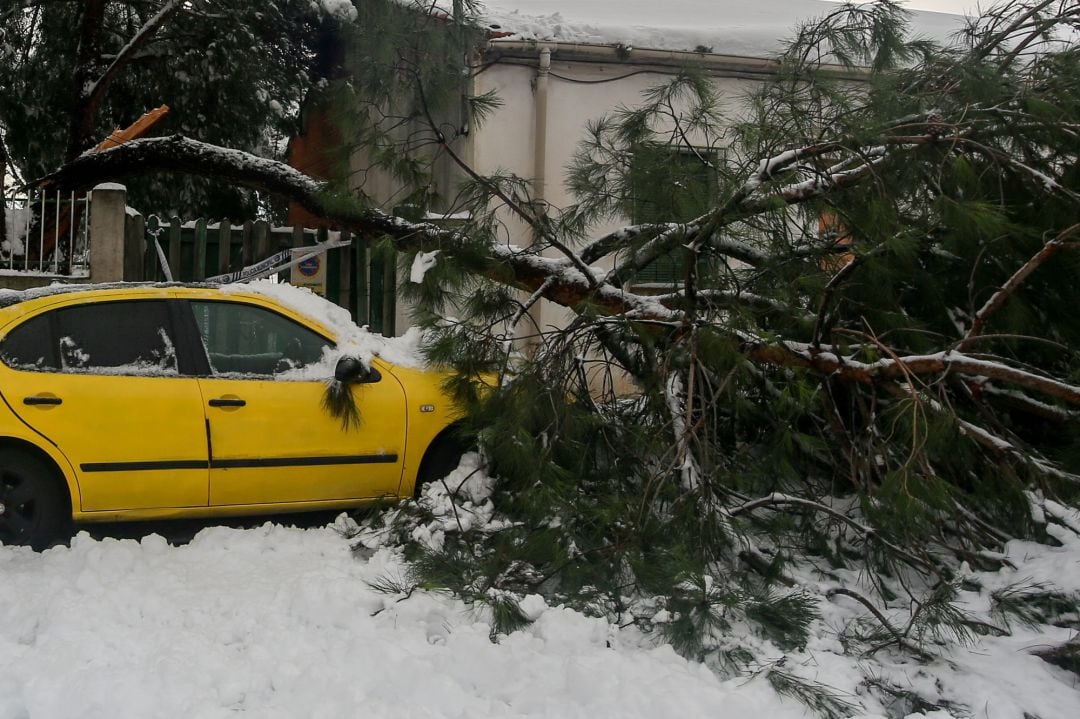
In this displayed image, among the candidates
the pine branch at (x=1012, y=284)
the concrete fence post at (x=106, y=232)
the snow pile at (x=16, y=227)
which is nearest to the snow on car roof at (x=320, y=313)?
the concrete fence post at (x=106, y=232)

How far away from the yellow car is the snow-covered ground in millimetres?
519

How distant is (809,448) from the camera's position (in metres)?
4.91

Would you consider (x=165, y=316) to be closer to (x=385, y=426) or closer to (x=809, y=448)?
(x=385, y=426)

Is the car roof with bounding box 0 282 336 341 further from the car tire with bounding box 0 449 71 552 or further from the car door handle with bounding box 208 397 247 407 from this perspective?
the car tire with bounding box 0 449 71 552

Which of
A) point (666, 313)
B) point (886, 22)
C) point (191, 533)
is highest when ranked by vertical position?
point (886, 22)

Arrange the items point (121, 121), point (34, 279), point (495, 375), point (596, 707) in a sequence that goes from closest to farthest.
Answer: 1. point (596, 707)
2. point (495, 375)
3. point (34, 279)
4. point (121, 121)

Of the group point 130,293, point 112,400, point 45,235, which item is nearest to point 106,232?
point 45,235

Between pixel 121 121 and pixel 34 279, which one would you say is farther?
pixel 121 121

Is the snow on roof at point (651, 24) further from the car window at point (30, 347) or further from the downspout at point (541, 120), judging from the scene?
the car window at point (30, 347)

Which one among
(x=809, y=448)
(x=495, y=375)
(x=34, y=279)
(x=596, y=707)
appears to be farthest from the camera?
(x=34, y=279)

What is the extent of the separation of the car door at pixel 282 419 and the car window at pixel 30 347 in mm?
757

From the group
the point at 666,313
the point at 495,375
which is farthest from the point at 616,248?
the point at 495,375

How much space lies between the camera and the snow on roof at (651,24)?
1064cm

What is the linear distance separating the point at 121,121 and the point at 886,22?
10942mm
